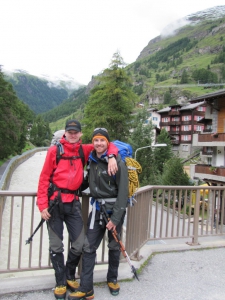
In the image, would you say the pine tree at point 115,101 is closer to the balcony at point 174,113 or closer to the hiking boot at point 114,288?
the hiking boot at point 114,288

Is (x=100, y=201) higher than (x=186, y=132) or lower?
lower

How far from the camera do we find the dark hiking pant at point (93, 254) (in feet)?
11.1

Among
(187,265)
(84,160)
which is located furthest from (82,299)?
(187,265)

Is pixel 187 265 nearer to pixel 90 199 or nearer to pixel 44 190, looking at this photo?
pixel 90 199

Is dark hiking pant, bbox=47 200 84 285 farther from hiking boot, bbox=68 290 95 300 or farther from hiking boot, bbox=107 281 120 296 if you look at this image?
hiking boot, bbox=107 281 120 296

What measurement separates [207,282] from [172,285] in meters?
0.55

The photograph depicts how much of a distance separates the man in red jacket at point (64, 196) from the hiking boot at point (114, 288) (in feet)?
1.36

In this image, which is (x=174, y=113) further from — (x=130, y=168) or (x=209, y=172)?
(x=130, y=168)

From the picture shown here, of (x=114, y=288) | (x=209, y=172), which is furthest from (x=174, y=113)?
(x=114, y=288)

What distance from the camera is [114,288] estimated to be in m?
3.55

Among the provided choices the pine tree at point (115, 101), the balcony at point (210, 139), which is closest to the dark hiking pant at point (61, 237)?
the balcony at point (210, 139)

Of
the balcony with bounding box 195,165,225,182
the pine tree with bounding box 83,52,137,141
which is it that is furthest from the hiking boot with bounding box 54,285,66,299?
the pine tree with bounding box 83,52,137,141

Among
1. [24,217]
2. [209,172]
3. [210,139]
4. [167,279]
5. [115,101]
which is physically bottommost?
[24,217]

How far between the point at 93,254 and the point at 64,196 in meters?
0.79
